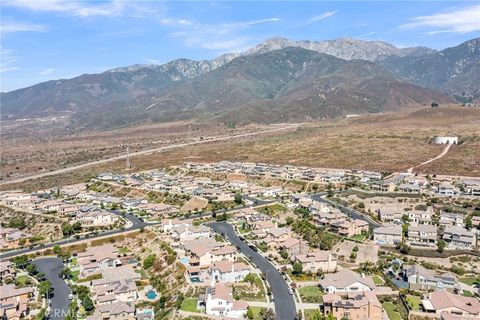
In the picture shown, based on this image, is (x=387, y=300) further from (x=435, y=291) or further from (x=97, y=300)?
(x=97, y=300)

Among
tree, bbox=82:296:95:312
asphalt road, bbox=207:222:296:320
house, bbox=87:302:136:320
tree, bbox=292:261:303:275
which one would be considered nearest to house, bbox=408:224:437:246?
tree, bbox=292:261:303:275

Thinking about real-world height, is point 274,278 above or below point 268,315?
below

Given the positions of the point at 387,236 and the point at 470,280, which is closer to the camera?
the point at 470,280

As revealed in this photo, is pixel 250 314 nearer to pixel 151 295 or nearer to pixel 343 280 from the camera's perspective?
pixel 343 280

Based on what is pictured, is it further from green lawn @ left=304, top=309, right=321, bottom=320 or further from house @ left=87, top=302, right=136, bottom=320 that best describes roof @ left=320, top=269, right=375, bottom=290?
house @ left=87, top=302, right=136, bottom=320

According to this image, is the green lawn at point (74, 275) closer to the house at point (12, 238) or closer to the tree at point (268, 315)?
the house at point (12, 238)

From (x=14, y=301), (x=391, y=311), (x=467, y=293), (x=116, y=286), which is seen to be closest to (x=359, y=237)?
(x=467, y=293)

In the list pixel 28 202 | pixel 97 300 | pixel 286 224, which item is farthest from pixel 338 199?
pixel 28 202
